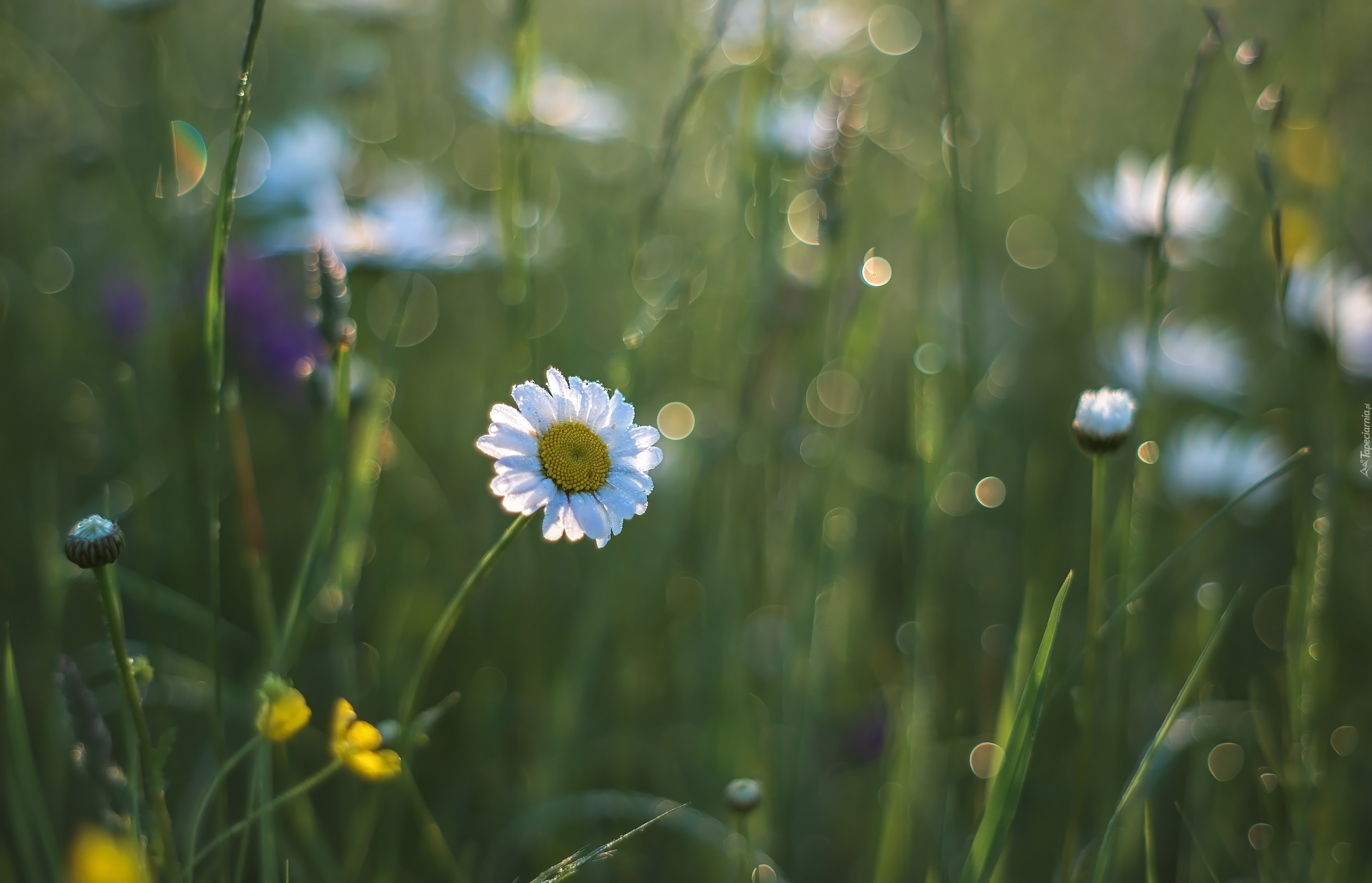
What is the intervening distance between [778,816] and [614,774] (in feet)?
0.66

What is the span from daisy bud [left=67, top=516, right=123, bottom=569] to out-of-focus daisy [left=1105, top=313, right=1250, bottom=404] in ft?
4.18

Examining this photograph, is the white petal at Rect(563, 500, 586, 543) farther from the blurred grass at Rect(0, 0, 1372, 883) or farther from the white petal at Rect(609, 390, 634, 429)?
the blurred grass at Rect(0, 0, 1372, 883)

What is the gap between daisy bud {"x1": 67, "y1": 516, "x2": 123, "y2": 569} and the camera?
19.2 inches

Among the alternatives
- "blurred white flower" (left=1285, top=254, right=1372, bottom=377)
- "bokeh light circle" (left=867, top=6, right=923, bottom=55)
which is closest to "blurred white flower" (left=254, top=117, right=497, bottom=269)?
"bokeh light circle" (left=867, top=6, right=923, bottom=55)

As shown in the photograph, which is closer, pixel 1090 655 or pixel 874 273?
pixel 1090 655

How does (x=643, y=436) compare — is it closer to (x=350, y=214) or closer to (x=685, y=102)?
(x=685, y=102)

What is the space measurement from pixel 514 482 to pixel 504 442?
23mm

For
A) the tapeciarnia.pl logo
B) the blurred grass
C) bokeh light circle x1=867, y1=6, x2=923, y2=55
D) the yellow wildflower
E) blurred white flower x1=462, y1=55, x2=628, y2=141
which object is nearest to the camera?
the yellow wildflower

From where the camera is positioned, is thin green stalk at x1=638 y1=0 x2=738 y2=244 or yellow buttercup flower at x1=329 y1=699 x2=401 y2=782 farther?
thin green stalk at x1=638 y1=0 x2=738 y2=244

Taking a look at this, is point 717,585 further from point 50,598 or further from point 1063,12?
point 1063,12

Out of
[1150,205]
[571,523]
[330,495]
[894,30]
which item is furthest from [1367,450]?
[894,30]

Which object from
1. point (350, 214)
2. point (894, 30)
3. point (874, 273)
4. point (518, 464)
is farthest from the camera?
point (894, 30)

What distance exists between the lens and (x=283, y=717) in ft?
1.73

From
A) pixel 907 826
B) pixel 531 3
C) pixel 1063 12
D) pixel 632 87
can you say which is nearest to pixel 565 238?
pixel 632 87
